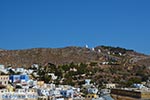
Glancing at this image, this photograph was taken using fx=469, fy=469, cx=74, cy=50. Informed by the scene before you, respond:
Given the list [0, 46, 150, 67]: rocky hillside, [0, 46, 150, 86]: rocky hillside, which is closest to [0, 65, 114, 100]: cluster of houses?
[0, 46, 150, 86]: rocky hillside

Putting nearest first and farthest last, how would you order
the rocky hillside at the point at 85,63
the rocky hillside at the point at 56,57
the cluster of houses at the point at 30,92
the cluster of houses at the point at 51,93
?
the cluster of houses at the point at 51,93
the cluster of houses at the point at 30,92
the rocky hillside at the point at 85,63
the rocky hillside at the point at 56,57

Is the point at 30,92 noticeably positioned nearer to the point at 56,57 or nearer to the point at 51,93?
the point at 51,93

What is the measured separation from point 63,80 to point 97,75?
289 inches

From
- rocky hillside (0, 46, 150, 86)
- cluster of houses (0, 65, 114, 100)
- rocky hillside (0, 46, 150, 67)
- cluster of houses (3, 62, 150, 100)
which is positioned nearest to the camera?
cluster of houses (3, 62, 150, 100)

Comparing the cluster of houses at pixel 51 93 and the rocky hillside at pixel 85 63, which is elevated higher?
the rocky hillside at pixel 85 63

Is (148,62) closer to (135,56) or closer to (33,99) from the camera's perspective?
(135,56)

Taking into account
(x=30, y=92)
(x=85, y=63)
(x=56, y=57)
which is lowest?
(x=30, y=92)

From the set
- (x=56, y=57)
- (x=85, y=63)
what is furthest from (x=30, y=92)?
(x=56, y=57)

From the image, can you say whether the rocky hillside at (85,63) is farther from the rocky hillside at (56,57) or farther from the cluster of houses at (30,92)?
the cluster of houses at (30,92)

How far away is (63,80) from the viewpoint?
6962 cm

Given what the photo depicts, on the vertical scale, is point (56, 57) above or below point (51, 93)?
above

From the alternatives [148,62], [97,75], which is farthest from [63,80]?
[148,62]

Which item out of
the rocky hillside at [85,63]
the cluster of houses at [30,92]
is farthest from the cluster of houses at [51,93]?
the rocky hillside at [85,63]

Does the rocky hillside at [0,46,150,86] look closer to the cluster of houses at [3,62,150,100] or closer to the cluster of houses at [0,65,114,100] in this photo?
the cluster of houses at [3,62,150,100]
